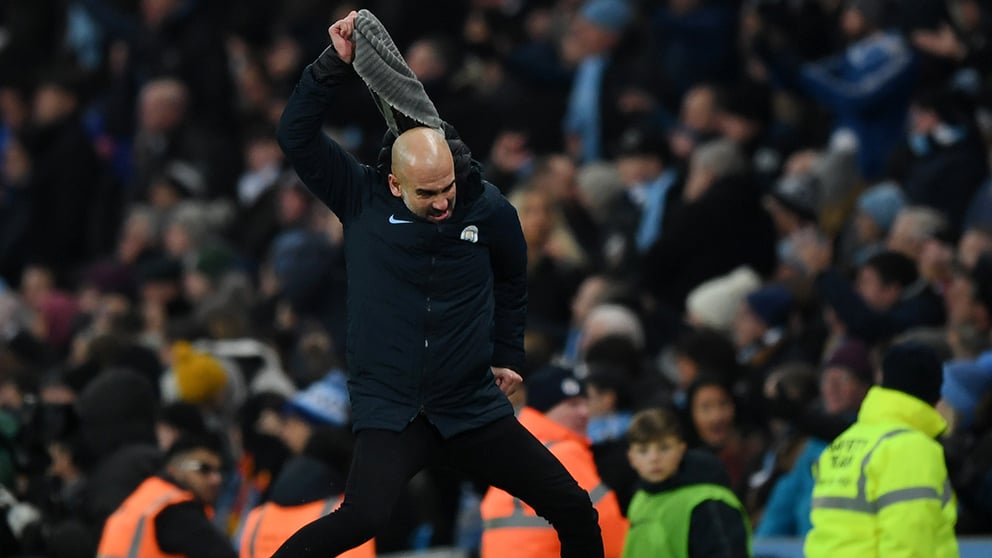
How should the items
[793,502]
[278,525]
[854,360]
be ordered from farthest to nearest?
[854,360] → [793,502] → [278,525]

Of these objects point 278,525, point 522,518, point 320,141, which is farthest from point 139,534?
point 320,141

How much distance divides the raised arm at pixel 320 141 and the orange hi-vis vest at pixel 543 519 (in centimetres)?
141

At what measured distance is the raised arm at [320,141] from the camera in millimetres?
7430

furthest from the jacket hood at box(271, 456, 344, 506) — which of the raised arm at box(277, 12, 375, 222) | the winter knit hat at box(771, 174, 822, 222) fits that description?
the winter knit hat at box(771, 174, 822, 222)

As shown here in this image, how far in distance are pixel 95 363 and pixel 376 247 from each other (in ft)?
20.0

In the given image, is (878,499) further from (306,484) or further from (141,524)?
(141,524)

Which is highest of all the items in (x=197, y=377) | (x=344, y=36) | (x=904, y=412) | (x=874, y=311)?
(x=197, y=377)

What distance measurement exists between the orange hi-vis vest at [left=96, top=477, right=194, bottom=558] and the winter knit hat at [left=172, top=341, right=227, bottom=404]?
12.7 feet

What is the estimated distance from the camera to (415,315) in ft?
24.4

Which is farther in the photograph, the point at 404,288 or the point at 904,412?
the point at 904,412

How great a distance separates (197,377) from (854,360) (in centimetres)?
421

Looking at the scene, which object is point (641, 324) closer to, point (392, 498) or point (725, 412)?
point (725, 412)

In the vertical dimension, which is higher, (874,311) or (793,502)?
(874,311)

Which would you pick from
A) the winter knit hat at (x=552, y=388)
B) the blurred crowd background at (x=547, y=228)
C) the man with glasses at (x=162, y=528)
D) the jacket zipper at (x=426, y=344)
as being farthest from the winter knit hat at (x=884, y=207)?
the jacket zipper at (x=426, y=344)
